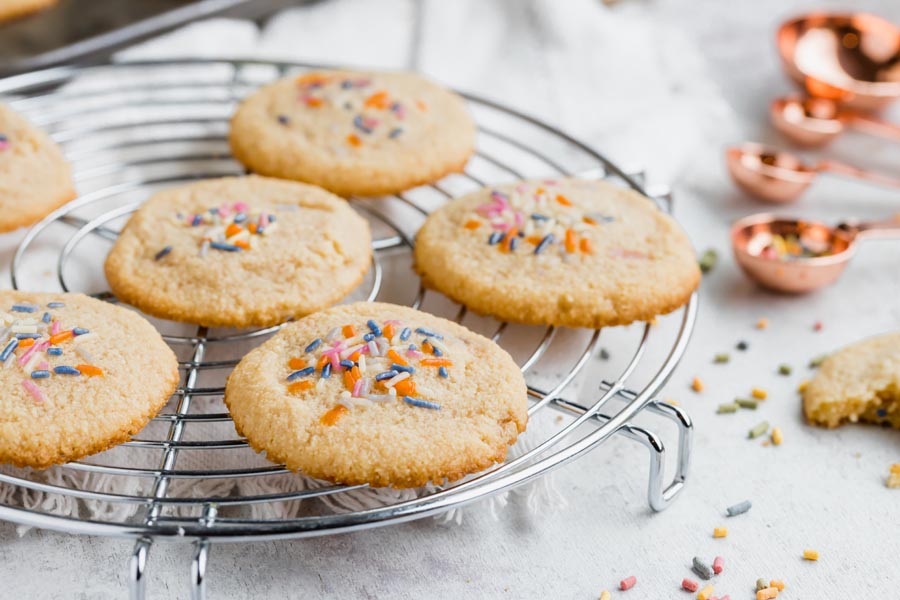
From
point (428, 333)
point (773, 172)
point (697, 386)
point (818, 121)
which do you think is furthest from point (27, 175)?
point (818, 121)

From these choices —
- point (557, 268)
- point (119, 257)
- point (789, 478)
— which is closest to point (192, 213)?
point (119, 257)

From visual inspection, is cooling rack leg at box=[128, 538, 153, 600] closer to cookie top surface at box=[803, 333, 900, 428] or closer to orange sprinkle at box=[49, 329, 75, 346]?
orange sprinkle at box=[49, 329, 75, 346]

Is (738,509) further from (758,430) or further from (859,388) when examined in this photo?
(859,388)

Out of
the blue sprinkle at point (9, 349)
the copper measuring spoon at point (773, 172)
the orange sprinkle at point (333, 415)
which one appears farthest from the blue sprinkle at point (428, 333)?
the copper measuring spoon at point (773, 172)

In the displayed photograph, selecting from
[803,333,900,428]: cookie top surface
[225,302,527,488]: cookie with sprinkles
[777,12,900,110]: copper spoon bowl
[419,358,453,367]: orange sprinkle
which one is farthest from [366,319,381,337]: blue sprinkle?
[777,12,900,110]: copper spoon bowl

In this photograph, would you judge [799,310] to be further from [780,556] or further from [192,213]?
[192,213]
